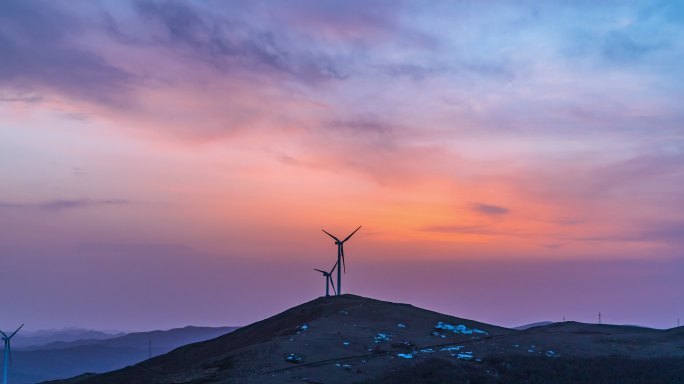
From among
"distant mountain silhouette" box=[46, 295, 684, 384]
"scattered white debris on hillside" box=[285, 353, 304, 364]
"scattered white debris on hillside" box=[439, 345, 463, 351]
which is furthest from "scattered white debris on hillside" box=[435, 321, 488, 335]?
"scattered white debris on hillside" box=[285, 353, 304, 364]

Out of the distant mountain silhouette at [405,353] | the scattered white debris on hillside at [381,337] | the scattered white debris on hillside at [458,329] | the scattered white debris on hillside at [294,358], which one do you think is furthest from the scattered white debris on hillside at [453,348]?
the scattered white debris on hillside at [294,358]

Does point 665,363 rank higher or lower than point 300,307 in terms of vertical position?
lower

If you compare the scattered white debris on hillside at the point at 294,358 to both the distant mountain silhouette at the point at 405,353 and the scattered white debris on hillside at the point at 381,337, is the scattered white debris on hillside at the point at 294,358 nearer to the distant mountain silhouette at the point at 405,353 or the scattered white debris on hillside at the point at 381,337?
the distant mountain silhouette at the point at 405,353

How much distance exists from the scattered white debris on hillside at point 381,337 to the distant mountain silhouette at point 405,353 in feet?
0.40

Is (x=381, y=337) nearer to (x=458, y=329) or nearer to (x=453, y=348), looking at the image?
(x=453, y=348)

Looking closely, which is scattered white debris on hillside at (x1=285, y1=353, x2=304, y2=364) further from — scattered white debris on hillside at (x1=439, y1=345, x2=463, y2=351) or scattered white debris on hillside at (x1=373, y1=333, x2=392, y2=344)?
scattered white debris on hillside at (x1=439, y1=345, x2=463, y2=351)

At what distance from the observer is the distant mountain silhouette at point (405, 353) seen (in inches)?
2213

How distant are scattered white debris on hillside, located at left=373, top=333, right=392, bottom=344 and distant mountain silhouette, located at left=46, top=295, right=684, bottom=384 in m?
0.12

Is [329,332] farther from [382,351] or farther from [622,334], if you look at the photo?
[622,334]

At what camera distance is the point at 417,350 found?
69.4m

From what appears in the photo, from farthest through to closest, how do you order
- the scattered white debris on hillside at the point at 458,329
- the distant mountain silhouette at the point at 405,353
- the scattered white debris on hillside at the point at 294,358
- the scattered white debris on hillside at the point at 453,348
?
1. the scattered white debris on hillside at the point at 458,329
2. the scattered white debris on hillside at the point at 453,348
3. the scattered white debris on hillside at the point at 294,358
4. the distant mountain silhouette at the point at 405,353

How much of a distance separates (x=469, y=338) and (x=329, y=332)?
1736cm

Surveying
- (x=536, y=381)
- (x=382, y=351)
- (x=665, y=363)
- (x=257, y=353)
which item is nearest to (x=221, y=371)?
(x=257, y=353)

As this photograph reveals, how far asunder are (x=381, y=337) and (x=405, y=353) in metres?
7.23
